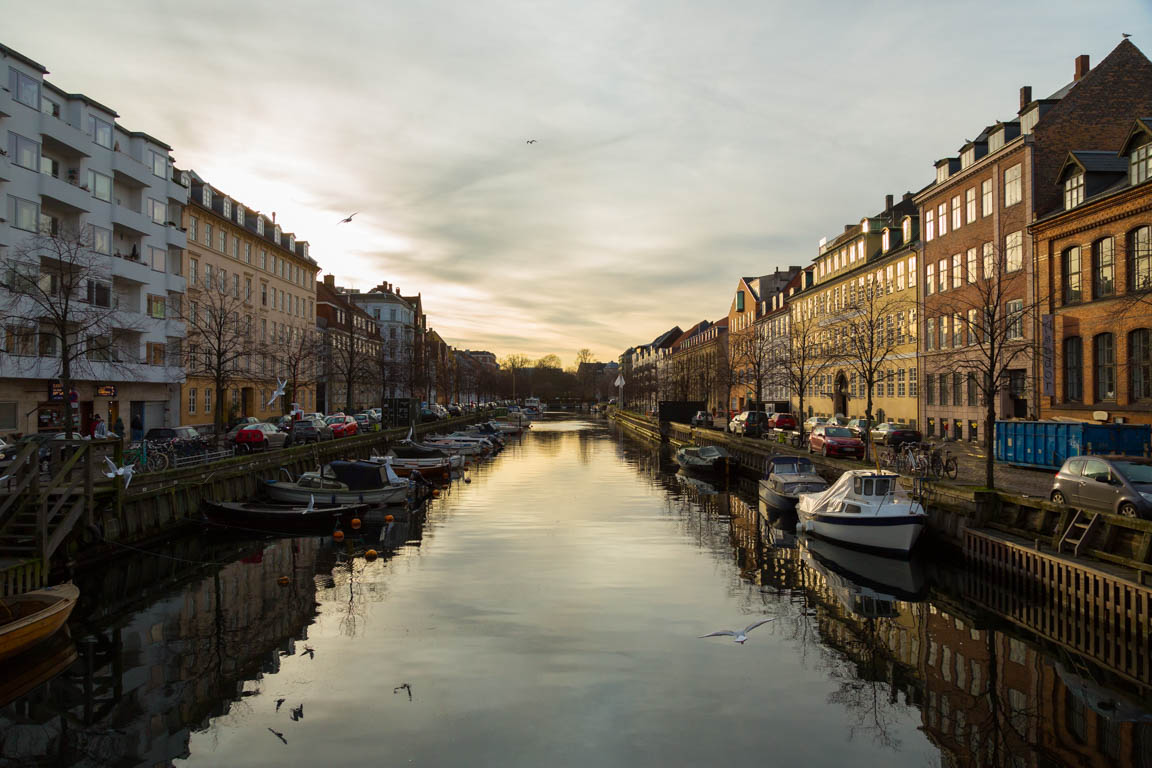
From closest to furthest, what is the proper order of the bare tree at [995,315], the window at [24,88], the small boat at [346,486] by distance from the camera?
1. the small boat at [346,486]
2. the bare tree at [995,315]
3. the window at [24,88]

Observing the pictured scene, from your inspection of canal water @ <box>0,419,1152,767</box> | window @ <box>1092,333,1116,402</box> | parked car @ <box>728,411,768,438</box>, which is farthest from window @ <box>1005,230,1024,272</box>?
canal water @ <box>0,419,1152,767</box>

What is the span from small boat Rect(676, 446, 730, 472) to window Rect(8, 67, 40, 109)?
141 feet

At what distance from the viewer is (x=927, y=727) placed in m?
12.1

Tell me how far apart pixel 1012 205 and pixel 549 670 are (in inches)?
1618

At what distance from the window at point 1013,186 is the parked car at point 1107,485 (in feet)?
88.0

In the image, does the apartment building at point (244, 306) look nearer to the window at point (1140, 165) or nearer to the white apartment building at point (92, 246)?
the white apartment building at point (92, 246)

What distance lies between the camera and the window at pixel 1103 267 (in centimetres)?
3425

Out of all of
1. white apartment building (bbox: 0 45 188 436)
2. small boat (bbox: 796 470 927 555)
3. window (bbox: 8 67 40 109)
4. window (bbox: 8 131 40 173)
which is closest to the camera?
small boat (bbox: 796 470 927 555)

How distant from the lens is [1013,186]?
42344mm

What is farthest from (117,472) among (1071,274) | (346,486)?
(1071,274)

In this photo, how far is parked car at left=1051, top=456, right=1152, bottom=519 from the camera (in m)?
18.1

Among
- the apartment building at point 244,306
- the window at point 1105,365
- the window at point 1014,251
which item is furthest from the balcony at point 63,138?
the window at point 1105,365

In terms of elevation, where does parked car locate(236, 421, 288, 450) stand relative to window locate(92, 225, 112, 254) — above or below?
below

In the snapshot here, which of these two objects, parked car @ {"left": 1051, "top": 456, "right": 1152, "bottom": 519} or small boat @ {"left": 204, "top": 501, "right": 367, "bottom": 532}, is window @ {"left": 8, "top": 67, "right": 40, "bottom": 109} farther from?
parked car @ {"left": 1051, "top": 456, "right": 1152, "bottom": 519}
